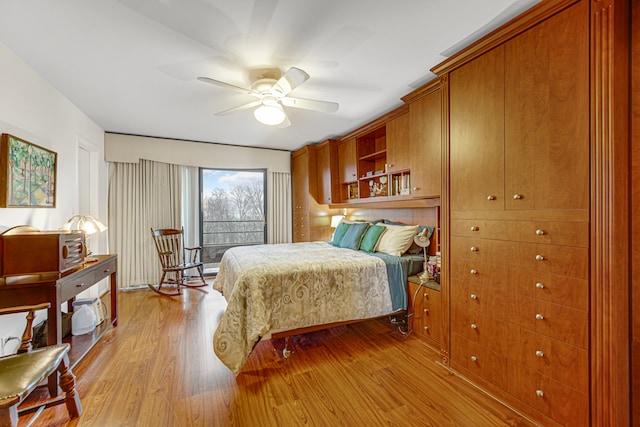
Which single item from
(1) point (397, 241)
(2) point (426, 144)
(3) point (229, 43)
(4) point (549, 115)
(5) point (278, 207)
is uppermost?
(3) point (229, 43)

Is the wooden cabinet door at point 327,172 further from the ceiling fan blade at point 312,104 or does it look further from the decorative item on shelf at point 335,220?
the ceiling fan blade at point 312,104

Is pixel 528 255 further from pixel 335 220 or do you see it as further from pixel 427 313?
pixel 335 220

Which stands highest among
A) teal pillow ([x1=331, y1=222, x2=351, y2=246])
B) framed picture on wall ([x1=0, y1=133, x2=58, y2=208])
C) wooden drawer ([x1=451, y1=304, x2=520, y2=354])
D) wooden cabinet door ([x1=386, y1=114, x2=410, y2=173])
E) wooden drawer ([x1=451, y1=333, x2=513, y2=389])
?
wooden cabinet door ([x1=386, y1=114, x2=410, y2=173])

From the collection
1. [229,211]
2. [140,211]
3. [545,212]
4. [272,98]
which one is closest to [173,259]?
[140,211]

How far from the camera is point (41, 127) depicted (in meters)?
2.41

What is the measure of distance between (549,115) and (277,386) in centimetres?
244

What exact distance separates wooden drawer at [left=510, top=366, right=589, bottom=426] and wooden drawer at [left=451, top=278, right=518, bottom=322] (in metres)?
0.32

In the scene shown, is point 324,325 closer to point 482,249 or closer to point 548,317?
point 482,249

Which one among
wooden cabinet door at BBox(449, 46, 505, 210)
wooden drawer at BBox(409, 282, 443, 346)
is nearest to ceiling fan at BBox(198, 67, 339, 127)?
wooden cabinet door at BBox(449, 46, 505, 210)

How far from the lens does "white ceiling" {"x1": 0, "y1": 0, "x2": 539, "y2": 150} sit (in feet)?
5.19

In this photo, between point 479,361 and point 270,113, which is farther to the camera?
point 270,113

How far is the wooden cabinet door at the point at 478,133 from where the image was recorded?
1778 millimetres

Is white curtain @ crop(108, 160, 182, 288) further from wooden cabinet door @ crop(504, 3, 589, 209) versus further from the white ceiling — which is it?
wooden cabinet door @ crop(504, 3, 589, 209)

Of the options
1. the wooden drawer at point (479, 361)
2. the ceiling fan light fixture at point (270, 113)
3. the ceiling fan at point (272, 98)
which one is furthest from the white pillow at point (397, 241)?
the ceiling fan light fixture at point (270, 113)
